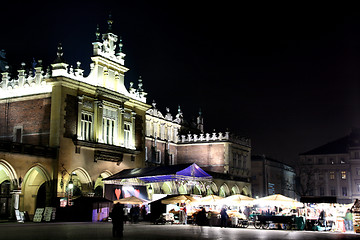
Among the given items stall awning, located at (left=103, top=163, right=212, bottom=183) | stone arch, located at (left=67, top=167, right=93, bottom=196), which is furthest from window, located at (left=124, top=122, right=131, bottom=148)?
stone arch, located at (left=67, top=167, right=93, bottom=196)

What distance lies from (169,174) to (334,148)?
6639 cm

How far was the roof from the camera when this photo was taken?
94500 mm

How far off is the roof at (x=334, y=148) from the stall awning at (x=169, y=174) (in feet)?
203

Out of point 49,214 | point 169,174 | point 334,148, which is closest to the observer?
point 49,214

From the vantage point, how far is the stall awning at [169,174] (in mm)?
37375

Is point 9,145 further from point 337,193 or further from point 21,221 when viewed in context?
point 337,193

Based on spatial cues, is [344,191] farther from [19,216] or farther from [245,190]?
[19,216]

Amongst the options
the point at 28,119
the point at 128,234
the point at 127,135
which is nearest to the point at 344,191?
the point at 127,135

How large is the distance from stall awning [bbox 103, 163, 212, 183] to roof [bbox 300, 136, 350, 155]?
61.9 meters

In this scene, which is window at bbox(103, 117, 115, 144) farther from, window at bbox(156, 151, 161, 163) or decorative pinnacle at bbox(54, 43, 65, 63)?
window at bbox(156, 151, 161, 163)

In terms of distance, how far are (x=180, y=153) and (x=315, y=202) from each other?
30.7 meters

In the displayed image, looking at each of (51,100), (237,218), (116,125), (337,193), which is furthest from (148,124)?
(337,193)

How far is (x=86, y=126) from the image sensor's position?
40250 mm

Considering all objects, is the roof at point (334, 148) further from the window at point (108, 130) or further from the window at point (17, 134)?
the window at point (17, 134)
